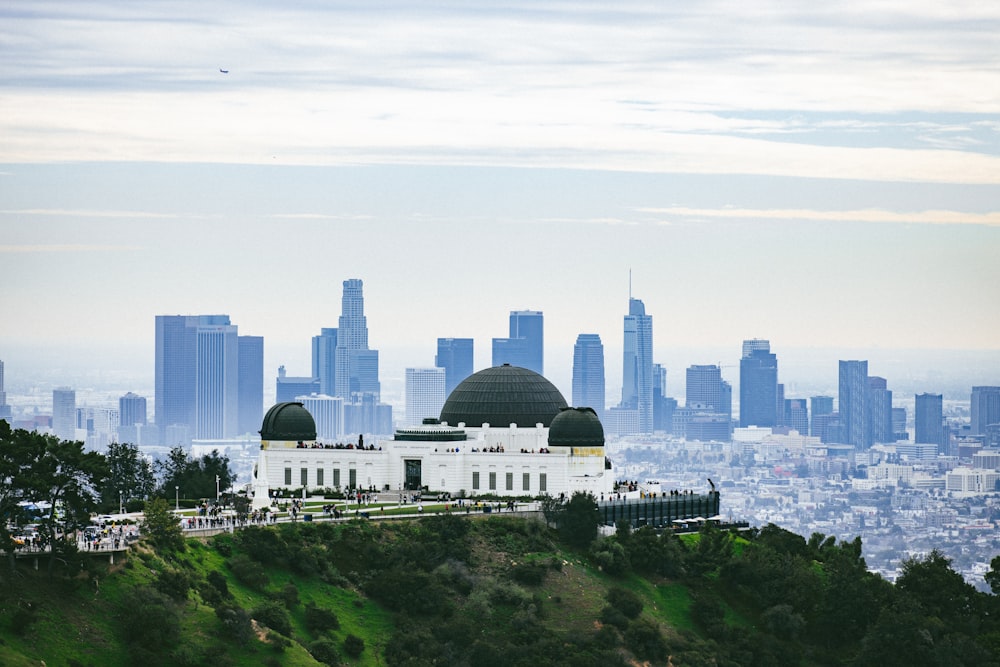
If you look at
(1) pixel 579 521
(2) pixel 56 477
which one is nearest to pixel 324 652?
(2) pixel 56 477

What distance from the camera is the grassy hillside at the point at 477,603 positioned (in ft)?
262

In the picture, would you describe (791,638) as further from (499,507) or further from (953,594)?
(499,507)

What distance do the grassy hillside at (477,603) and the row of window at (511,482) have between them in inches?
449

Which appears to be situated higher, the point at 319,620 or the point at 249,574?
the point at 249,574

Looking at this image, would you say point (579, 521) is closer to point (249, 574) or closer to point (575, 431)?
point (575, 431)

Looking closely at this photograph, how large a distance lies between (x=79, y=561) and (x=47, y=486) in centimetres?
351

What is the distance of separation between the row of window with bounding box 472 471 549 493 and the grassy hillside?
11.4 meters

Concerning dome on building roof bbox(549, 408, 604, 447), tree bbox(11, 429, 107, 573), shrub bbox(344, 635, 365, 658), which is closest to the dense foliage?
shrub bbox(344, 635, 365, 658)

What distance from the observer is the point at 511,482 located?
398 feet

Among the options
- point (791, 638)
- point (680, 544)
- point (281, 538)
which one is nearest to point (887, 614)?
point (791, 638)

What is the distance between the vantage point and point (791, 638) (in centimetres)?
10425

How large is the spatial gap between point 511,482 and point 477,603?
25.6 m

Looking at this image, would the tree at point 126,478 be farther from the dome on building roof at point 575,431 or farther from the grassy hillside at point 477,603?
the dome on building roof at point 575,431

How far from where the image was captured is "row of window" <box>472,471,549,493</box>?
120m
